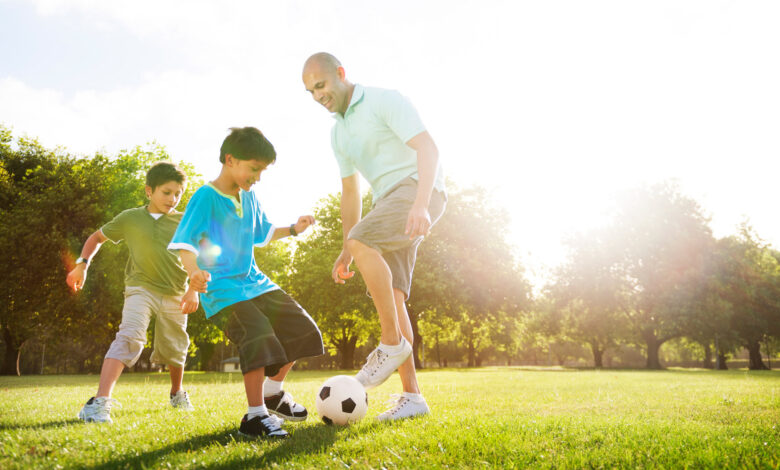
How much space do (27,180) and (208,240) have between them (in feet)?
84.4

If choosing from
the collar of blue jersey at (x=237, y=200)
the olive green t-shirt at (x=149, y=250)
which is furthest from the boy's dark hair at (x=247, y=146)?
the olive green t-shirt at (x=149, y=250)

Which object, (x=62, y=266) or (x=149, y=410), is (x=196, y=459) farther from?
(x=62, y=266)

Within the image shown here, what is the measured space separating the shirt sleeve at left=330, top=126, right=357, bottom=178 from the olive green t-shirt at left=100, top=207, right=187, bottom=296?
7.42 feet

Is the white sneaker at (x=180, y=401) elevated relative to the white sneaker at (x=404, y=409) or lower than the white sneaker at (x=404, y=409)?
lower

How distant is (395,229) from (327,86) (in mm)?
1374

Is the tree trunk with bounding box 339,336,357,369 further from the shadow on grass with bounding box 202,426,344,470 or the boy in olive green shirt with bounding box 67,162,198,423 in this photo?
the shadow on grass with bounding box 202,426,344,470

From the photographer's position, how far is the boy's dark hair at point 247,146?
390 cm

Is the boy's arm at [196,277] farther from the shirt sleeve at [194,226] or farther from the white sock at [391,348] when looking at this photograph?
the white sock at [391,348]

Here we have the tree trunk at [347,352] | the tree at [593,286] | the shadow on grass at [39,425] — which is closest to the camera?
the shadow on grass at [39,425]

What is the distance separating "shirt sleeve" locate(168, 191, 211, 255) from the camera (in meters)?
3.64

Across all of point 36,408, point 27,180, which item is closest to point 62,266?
point 27,180

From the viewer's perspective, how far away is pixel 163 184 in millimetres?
5574

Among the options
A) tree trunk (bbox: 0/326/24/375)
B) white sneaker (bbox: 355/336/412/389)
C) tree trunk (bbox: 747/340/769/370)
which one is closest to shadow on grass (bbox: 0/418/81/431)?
white sneaker (bbox: 355/336/412/389)

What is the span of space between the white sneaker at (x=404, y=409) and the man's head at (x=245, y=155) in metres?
2.16
